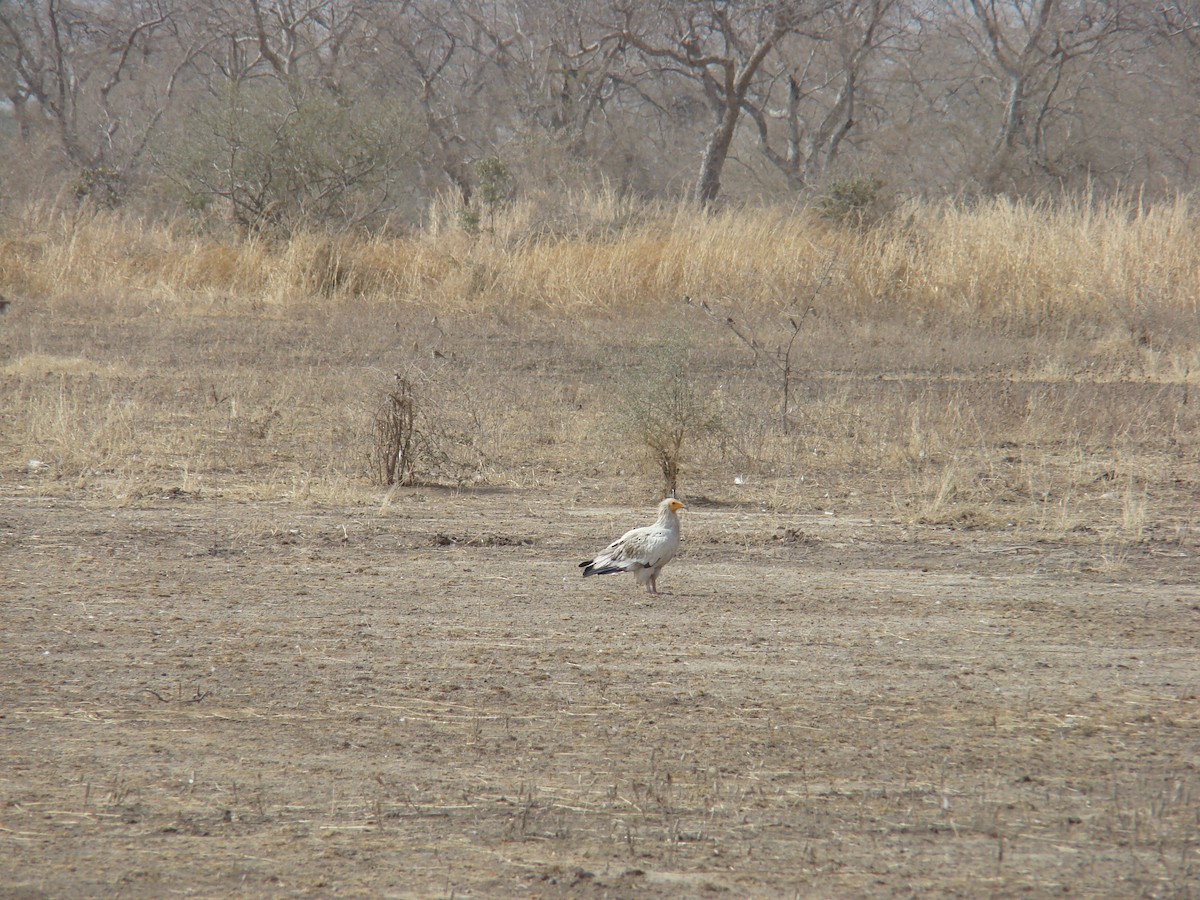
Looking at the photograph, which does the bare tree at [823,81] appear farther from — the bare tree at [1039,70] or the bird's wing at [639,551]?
the bird's wing at [639,551]

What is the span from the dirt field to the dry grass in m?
1.45

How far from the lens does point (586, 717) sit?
398cm

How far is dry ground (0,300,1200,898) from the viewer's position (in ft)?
10.1

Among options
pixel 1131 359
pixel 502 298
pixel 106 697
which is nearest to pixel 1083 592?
pixel 106 697

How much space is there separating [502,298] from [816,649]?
11215 mm

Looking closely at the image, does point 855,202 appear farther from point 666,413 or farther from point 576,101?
point 576,101

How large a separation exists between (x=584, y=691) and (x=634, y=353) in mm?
7964

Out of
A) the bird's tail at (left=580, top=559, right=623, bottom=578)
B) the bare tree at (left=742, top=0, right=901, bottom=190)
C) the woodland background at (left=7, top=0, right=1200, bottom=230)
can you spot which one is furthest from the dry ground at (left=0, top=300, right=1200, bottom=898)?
the bare tree at (left=742, top=0, right=901, bottom=190)

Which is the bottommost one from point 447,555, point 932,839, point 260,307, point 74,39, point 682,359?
point 932,839

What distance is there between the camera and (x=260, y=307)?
15.1 m

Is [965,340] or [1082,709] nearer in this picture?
[1082,709]

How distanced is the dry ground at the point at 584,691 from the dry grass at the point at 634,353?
0.73ft

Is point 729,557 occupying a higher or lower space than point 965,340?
lower

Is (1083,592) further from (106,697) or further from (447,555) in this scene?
(106,697)
